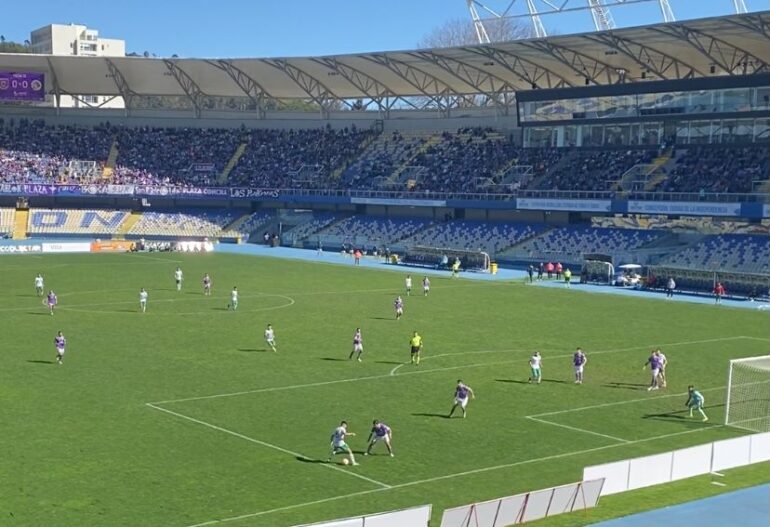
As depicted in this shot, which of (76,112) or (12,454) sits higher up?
(76,112)

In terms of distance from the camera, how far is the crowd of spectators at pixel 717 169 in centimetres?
6606

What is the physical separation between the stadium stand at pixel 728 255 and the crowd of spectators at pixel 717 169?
3.40m

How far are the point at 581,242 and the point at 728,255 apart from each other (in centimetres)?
1173

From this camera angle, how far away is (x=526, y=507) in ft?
62.5

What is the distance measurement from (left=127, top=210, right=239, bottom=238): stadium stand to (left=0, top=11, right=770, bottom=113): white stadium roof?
39.0 ft

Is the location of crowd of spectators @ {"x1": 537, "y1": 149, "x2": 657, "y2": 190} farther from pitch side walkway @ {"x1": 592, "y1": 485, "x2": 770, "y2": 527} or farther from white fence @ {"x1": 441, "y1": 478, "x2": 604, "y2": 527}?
white fence @ {"x1": 441, "y1": 478, "x2": 604, "y2": 527}

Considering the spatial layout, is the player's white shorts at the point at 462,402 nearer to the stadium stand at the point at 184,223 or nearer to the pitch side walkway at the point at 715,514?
the pitch side walkway at the point at 715,514

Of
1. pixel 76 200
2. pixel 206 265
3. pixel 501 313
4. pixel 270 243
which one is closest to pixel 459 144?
pixel 270 243

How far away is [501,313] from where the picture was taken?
48344 millimetres

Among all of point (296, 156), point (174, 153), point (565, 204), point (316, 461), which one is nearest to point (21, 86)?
point (174, 153)

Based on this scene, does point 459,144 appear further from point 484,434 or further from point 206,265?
point 484,434

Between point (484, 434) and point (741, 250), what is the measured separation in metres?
42.9

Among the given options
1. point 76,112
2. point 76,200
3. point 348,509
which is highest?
point 76,112

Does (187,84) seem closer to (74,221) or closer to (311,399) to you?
(74,221)
